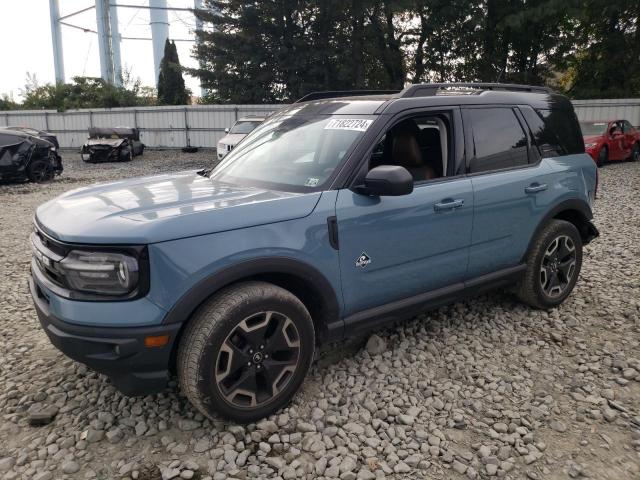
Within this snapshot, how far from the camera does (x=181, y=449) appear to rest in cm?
271

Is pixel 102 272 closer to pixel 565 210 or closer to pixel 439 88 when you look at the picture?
pixel 439 88

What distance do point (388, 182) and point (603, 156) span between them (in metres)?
14.9

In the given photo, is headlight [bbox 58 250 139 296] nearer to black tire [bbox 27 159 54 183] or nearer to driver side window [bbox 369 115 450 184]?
driver side window [bbox 369 115 450 184]

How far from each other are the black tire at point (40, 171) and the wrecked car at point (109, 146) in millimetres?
5315

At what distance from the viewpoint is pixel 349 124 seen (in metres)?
3.40

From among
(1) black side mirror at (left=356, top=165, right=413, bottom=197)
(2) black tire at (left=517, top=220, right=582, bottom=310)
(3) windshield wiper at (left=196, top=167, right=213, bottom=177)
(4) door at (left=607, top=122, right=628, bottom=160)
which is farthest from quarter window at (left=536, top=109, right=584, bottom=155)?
(4) door at (left=607, top=122, right=628, bottom=160)

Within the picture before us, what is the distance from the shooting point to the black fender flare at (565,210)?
4180 mm

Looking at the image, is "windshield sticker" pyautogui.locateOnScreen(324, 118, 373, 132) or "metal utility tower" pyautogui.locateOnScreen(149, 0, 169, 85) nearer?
"windshield sticker" pyautogui.locateOnScreen(324, 118, 373, 132)

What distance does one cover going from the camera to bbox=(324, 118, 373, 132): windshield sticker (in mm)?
3307

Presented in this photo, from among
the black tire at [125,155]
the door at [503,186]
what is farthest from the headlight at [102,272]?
the black tire at [125,155]

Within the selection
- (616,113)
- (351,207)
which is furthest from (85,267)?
(616,113)

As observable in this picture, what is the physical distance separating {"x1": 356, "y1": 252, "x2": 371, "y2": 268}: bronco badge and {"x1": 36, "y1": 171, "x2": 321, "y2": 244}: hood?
0.45 metres

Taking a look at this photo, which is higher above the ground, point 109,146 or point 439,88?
point 439,88

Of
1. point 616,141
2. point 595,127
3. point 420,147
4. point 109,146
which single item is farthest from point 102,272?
point 109,146
